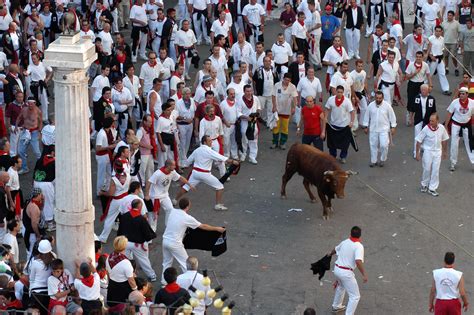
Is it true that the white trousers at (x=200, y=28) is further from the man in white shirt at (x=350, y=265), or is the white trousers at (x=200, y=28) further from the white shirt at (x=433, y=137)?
the man in white shirt at (x=350, y=265)

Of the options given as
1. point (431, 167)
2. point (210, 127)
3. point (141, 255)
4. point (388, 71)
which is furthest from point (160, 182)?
point (388, 71)

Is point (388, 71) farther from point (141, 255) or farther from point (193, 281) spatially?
point (193, 281)

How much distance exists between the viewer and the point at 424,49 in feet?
89.4

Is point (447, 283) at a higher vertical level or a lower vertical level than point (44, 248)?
lower

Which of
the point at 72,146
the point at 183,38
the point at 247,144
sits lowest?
the point at 247,144

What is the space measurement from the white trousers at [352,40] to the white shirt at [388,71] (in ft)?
12.4

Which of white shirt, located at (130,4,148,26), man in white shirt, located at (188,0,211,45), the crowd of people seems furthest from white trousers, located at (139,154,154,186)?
man in white shirt, located at (188,0,211,45)

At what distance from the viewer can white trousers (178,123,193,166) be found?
22.9 meters

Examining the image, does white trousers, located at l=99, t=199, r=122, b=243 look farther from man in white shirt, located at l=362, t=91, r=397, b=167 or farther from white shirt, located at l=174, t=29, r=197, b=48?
white shirt, located at l=174, t=29, r=197, b=48

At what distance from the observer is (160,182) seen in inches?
772

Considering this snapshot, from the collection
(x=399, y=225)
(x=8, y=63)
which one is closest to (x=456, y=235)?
(x=399, y=225)

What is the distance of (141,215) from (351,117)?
247 inches

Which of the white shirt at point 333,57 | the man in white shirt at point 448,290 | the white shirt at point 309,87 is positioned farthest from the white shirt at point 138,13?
the man in white shirt at point 448,290

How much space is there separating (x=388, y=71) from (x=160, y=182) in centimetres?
714
